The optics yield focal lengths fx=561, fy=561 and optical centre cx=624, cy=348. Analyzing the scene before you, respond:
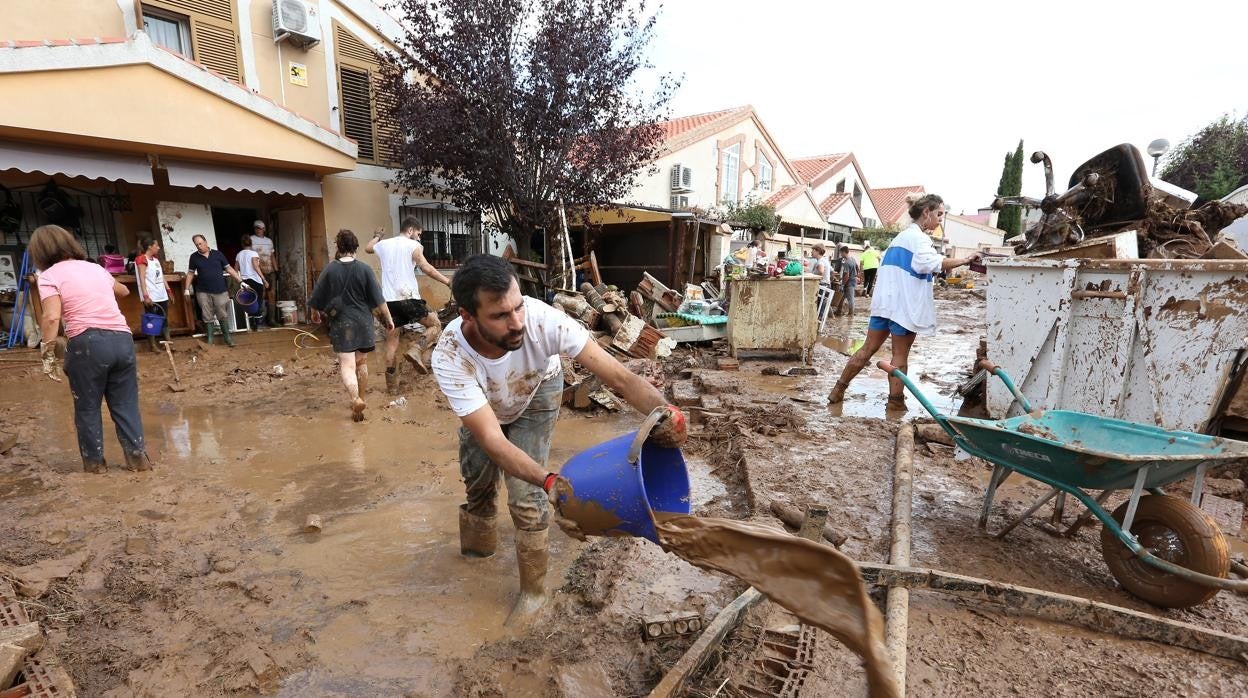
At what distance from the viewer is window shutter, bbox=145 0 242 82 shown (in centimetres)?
855

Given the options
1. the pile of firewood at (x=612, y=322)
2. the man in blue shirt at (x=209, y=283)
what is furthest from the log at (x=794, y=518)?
the man in blue shirt at (x=209, y=283)

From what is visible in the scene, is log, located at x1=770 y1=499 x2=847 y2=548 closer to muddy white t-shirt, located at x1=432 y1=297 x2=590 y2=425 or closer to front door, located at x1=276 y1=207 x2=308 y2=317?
muddy white t-shirt, located at x1=432 y1=297 x2=590 y2=425

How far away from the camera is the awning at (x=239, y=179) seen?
802 cm

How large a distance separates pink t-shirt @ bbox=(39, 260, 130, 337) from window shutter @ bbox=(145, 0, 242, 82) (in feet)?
21.7

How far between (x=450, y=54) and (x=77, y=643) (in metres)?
9.04

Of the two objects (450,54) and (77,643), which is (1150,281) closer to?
(77,643)

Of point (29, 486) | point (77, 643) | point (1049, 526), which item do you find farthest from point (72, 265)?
point (1049, 526)

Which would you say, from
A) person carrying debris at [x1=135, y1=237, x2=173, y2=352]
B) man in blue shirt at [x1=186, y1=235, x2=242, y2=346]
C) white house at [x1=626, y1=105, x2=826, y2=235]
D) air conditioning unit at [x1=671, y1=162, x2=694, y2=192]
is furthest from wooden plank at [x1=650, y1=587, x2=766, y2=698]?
air conditioning unit at [x1=671, y1=162, x2=694, y2=192]

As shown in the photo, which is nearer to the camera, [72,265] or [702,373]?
[72,265]

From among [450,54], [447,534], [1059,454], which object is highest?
[450,54]

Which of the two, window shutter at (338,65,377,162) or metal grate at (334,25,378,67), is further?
window shutter at (338,65,377,162)

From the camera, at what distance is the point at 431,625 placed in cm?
261

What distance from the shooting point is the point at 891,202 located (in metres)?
35.7

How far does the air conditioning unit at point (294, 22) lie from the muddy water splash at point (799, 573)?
10759 millimetres
